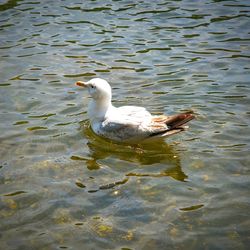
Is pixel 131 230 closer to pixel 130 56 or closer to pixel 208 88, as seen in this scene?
pixel 208 88

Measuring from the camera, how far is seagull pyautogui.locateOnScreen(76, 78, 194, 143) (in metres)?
7.48

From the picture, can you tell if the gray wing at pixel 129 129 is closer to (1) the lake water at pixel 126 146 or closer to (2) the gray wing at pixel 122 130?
(2) the gray wing at pixel 122 130

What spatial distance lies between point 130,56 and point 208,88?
2.93m

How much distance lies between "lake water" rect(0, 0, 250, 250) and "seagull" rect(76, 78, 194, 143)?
0.29 meters

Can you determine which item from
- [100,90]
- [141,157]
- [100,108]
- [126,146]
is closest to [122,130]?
[126,146]

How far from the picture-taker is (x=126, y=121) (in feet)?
25.6

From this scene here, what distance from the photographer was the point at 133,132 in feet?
25.3

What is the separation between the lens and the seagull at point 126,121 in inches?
294

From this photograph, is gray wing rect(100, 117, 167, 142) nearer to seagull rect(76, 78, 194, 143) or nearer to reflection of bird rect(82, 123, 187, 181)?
seagull rect(76, 78, 194, 143)

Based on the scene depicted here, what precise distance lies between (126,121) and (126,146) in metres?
0.52

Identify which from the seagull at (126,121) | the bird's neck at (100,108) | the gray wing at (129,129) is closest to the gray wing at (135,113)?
the seagull at (126,121)

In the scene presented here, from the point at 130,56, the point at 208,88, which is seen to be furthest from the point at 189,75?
the point at 130,56

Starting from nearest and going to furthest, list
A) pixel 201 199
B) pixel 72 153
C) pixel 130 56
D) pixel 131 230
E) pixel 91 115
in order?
pixel 131 230, pixel 201 199, pixel 72 153, pixel 91 115, pixel 130 56

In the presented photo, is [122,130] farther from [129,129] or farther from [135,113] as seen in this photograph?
[135,113]
